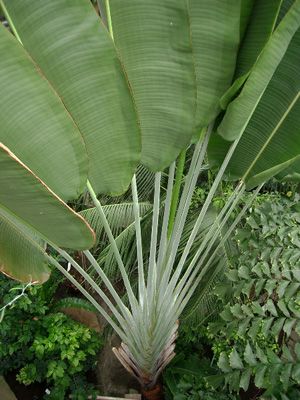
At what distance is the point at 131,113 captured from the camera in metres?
1.02

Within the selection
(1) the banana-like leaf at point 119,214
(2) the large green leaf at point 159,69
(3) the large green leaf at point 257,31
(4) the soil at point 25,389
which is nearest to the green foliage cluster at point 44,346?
(4) the soil at point 25,389

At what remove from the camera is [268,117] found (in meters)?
1.35

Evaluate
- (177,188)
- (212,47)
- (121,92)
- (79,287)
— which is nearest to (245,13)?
(212,47)

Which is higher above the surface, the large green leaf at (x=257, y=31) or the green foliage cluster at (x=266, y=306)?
the large green leaf at (x=257, y=31)

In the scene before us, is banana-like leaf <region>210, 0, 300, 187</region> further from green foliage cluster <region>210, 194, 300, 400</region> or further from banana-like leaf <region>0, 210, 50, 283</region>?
banana-like leaf <region>0, 210, 50, 283</region>

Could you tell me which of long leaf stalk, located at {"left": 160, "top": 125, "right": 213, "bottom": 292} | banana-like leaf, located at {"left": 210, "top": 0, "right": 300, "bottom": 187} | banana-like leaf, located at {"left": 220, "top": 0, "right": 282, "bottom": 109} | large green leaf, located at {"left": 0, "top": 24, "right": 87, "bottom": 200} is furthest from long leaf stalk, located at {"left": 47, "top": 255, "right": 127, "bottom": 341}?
banana-like leaf, located at {"left": 220, "top": 0, "right": 282, "bottom": 109}

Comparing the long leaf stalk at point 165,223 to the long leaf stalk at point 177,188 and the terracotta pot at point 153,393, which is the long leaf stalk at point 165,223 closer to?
the long leaf stalk at point 177,188

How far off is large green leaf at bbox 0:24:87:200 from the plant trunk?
1.16 metres

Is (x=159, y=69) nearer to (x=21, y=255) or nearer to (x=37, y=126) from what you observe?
(x=37, y=126)

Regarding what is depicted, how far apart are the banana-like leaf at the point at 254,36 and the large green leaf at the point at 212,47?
41 mm

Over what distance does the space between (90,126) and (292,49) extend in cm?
62

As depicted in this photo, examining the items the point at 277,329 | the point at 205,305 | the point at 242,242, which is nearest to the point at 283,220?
the point at 242,242

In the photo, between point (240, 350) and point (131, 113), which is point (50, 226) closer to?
point (131, 113)

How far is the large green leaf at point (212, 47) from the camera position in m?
1.02
